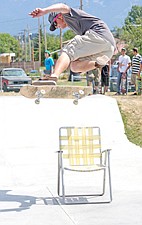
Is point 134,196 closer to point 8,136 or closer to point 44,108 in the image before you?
point 8,136

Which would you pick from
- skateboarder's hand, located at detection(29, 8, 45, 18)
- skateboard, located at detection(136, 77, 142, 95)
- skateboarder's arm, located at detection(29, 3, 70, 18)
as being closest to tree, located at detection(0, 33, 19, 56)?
skateboard, located at detection(136, 77, 142, 95)

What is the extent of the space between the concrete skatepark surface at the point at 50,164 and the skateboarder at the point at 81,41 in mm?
1335

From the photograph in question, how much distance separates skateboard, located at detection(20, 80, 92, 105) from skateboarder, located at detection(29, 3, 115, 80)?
0.44ft

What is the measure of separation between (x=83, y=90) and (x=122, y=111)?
326 inches

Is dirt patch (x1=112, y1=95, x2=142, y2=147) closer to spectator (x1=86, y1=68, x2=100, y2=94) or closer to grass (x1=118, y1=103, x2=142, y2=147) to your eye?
grass (x1=118, y1=103, x2=142, y2=147)

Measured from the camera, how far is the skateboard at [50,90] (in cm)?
680

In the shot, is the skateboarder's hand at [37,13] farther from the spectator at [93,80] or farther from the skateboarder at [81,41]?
the spectator at [93,80]

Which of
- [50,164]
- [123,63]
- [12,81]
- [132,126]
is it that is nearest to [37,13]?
[50,164]

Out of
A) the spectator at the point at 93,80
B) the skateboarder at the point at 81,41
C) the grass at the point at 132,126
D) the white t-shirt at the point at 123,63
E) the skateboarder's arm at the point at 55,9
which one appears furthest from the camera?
the white t-shirt at the point at 123,63

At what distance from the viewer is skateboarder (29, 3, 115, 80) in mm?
6695

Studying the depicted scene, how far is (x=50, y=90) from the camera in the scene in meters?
6.83

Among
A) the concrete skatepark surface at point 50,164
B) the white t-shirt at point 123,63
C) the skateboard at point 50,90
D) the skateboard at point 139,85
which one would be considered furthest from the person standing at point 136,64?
the skateboard at point 50,90

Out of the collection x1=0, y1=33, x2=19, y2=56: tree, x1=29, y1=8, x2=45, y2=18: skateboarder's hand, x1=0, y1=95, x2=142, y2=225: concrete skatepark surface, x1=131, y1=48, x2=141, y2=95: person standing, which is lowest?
x1=0, y1=95, x2=142, y2=225: concrete skatepark surface

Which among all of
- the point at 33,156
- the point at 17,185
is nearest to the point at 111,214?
the point at 17,185
